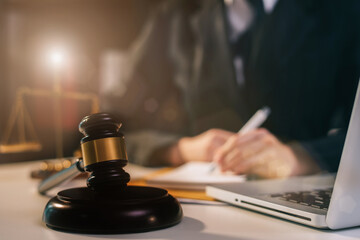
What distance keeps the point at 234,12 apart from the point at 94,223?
114 centimetres

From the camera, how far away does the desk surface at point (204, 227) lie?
0.35 m

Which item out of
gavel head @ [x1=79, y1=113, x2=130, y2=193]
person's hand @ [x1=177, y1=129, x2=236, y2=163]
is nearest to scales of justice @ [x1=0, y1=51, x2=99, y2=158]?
person's hand @ [x1=177, y1=129, x2=236, y2=163]

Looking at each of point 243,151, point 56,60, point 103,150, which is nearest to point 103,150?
point 103,150

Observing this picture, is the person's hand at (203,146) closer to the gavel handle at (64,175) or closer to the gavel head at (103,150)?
the gavel handle at (64,175)

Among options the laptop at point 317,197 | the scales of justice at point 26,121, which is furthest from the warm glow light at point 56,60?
the laptop at point 317,197

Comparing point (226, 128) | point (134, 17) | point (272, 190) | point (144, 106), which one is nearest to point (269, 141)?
point (272, 190)

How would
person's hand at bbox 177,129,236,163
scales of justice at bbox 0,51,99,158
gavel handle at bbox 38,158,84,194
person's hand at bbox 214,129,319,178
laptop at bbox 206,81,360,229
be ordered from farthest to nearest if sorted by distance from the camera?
person's hand at bbox 177,129,236,163 → scales of justice at bbox 0,51,99,158 → person's hand at bbox 214,129,319,178 → gavel handle at bbox 38,158,84,194 → laptop at bbox 206,81,360,229

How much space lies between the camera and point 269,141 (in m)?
0.88

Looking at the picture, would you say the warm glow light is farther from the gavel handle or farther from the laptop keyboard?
the laptop keyboard

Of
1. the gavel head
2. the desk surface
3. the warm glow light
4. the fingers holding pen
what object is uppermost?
the warm glow light

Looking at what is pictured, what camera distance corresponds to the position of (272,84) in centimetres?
125

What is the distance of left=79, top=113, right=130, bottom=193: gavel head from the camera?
1.25 ft

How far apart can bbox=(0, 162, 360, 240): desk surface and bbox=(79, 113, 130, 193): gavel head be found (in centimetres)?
6

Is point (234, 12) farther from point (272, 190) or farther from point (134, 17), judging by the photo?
point (272, 190)
